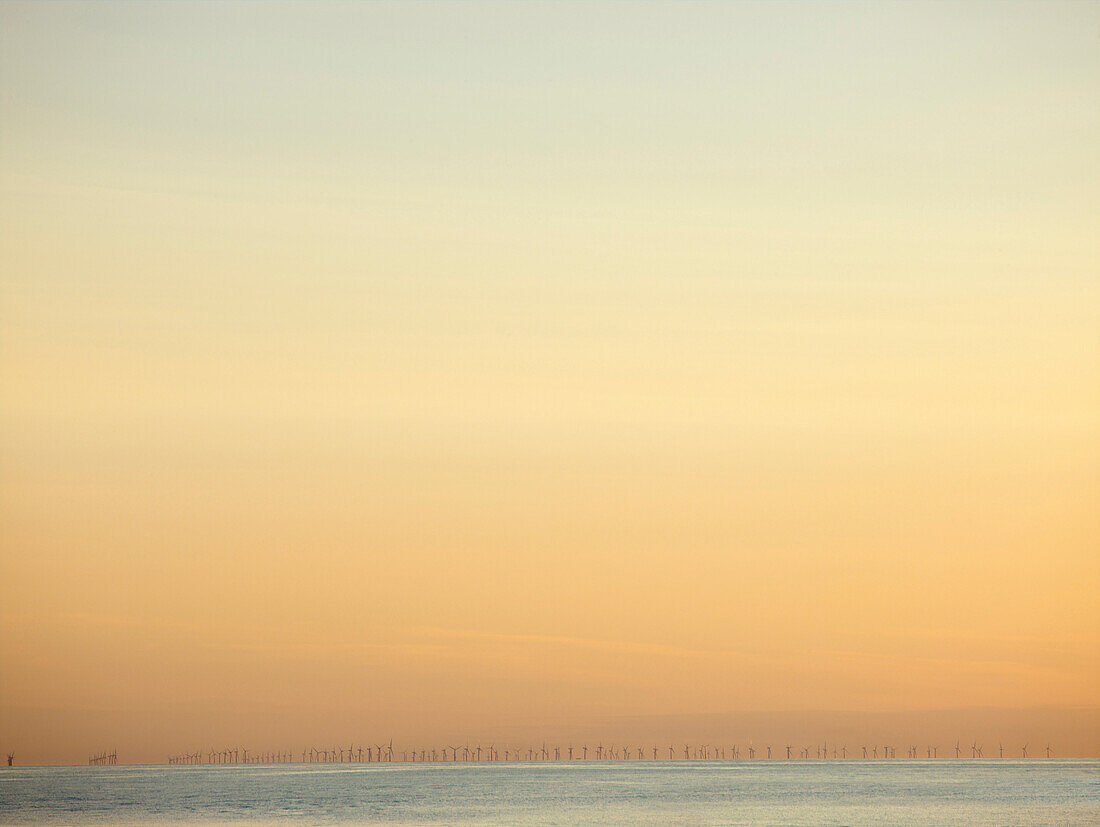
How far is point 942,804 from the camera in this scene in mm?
173000

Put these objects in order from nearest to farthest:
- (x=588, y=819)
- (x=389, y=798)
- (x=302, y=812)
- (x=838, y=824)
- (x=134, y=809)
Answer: (x=838, y=824) < (x=588, y=819) < (x=302, y=812) < (x=134, y=809) < (x=389, y=798)

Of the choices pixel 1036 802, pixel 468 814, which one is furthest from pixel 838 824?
pixel 1036 802

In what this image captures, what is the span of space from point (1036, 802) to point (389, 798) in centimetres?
9128

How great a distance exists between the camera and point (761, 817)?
14350 centimetres

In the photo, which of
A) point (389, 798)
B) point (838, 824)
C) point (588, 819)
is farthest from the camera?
point (389, 798)

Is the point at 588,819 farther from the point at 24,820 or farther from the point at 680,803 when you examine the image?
the point at 24,820

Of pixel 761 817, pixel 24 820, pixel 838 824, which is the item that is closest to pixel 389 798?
pixel 24 820

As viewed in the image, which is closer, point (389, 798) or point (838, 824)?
point (838, 824)

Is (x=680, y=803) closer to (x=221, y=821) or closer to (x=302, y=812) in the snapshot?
(x=302, y=812)

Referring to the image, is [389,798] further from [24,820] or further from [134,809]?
[24,820]

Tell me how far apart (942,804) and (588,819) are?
55886mm

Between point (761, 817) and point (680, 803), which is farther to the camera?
point (680, 803)

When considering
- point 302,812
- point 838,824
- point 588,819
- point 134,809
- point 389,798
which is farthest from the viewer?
point 389,798

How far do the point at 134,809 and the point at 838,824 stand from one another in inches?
3502
